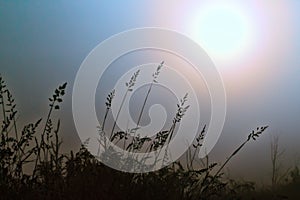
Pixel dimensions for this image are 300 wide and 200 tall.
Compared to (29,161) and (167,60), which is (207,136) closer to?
(167,60)

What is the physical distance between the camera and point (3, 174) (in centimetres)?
172

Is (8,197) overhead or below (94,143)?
below

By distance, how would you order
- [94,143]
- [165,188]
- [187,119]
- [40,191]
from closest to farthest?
1. [40,191]
2. [165,188]
3. [94,143]
4. [187,119]

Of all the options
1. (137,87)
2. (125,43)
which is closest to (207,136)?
(137,87)

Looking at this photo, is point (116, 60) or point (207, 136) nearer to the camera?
point (207, 136)

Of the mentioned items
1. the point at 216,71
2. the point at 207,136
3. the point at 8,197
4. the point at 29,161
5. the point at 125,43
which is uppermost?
the point at 125,43

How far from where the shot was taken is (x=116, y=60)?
2445 mm

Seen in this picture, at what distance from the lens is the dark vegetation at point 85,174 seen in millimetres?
1666

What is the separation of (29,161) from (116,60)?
854 millimetres

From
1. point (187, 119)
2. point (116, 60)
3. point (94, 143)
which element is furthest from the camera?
point (116, 60)

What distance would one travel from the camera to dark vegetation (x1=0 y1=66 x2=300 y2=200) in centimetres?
167

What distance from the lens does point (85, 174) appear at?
1.71 meters

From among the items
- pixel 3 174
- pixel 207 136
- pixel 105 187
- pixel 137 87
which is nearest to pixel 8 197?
pixel 3 174

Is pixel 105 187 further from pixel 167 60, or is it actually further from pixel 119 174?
pixel 167 60
